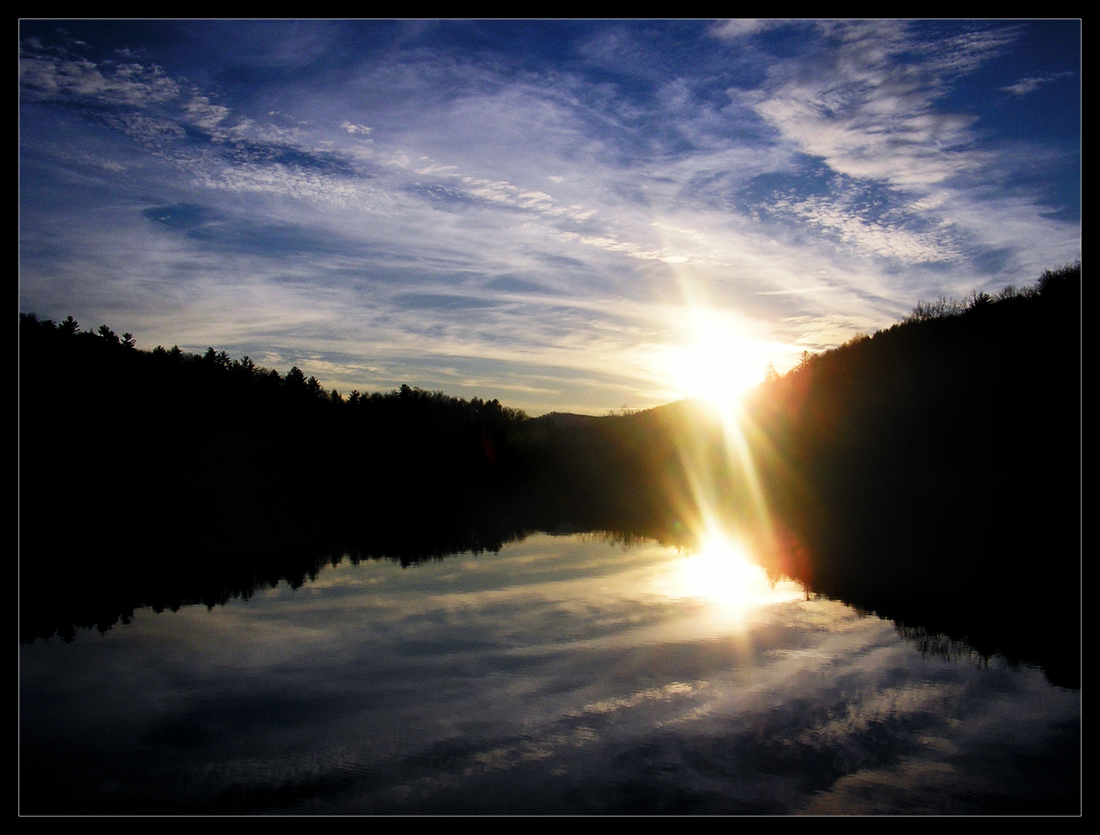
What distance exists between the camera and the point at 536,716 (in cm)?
672

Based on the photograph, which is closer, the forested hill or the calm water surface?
the calm water surface

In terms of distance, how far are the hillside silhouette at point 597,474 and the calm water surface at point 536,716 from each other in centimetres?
202

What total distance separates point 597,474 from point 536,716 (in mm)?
67924

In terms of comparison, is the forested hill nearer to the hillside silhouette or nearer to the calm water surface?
the hillside silhouette

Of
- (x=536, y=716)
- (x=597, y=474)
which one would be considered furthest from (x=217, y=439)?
(x=536, y=716)

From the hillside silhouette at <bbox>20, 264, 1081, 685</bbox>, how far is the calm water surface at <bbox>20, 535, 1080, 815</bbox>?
2.02 metres

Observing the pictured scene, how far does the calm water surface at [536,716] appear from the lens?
532 cm

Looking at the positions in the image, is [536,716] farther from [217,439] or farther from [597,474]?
[217,439]

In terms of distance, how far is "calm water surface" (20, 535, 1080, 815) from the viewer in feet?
17.5

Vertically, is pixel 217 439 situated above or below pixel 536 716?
above

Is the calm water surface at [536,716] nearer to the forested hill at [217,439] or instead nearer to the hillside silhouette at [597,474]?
the hillside silhouette at [597,474]

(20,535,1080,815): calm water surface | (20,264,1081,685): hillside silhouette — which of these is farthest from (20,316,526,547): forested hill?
(20,535,1080,815): calm water surface

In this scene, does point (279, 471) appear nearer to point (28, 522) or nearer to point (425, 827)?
point (28, 522)

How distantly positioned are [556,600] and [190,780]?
7.02 meters
